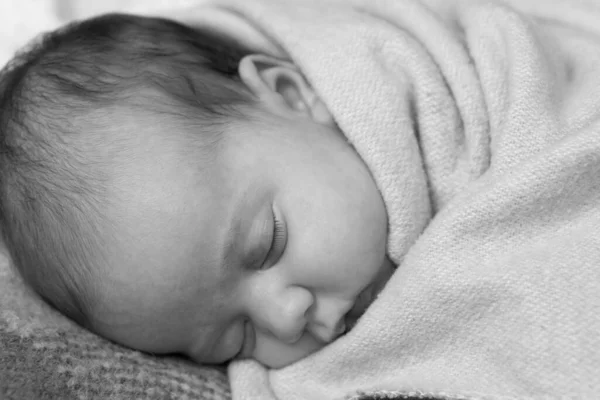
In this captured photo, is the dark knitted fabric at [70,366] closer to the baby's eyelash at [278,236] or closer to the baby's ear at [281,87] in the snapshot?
the baby's eyelash at [278,236]

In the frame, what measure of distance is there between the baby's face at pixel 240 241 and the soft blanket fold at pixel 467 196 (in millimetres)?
60

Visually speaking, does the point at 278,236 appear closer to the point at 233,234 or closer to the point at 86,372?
the point at 233,234

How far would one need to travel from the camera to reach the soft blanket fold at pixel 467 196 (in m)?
0.84

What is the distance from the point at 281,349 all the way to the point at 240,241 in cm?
22

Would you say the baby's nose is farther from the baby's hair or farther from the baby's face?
the baby's hair

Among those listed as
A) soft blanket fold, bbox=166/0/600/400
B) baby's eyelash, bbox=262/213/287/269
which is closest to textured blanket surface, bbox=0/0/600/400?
soft blanket fold, bbox=166/0/600/400

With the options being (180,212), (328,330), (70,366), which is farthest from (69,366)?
(328,330)

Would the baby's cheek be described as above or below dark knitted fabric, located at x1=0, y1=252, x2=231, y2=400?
below

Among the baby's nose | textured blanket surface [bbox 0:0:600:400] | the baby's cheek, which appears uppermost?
textured blanket surface [bbox 0:0:600:400]

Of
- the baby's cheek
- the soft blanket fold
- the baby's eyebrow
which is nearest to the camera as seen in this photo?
the soft blanket fold

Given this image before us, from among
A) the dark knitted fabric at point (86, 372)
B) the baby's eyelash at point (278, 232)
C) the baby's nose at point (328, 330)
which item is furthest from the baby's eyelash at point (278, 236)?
the dark knitted fabric at point (86, 372)

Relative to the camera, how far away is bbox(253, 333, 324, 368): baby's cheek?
41.4 inches

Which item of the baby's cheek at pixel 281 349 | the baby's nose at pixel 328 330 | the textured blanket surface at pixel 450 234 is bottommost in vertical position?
the baby's cheek at pixel 281 349

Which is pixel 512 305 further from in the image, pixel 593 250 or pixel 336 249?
pixel 336 249
